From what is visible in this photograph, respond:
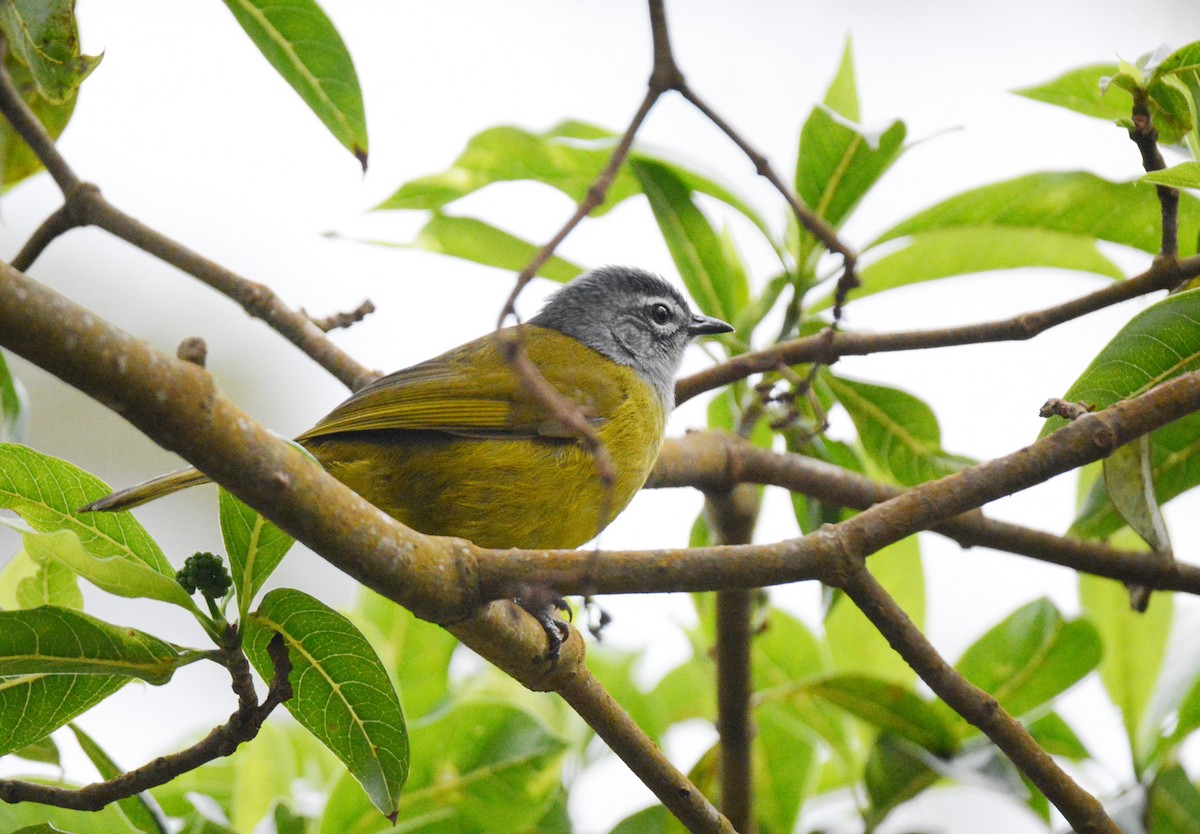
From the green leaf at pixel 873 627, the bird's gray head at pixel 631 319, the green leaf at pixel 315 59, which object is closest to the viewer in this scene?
the green leaf at pixel 315 59

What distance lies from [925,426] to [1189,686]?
2.96ft

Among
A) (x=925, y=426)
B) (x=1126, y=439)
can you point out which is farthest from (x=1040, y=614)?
(x=1126, y=439)

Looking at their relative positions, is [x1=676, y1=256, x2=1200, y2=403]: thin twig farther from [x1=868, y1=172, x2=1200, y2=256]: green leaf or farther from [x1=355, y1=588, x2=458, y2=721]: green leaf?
[x1=355, y1=588, x2=458, y2=721]: green leaf

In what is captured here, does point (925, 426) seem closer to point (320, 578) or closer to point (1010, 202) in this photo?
point (1010, 202)

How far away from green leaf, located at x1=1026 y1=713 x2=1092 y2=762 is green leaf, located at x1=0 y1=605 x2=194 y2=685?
202cm

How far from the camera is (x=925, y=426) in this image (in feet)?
10.2

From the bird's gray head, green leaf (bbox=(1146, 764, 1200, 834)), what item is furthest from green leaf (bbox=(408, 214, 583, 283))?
green leaf (bbox=(1146, 764, 1200, 834))

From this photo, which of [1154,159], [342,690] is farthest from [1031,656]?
[342,690]

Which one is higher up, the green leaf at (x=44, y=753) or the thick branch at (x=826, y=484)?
the thick branch at (x=826, y=484)

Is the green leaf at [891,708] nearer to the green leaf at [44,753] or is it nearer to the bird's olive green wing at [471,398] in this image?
the bird's olive green wing at [471,398]

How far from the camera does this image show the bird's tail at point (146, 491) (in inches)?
78.4

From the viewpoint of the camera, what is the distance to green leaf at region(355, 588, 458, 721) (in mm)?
2824

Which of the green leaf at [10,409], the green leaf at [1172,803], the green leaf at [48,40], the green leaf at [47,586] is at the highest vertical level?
the green leaf at [48,40]

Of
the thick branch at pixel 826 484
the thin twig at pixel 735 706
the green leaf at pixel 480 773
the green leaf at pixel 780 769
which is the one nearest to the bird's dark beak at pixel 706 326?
the thick branch at pixel 826 484
